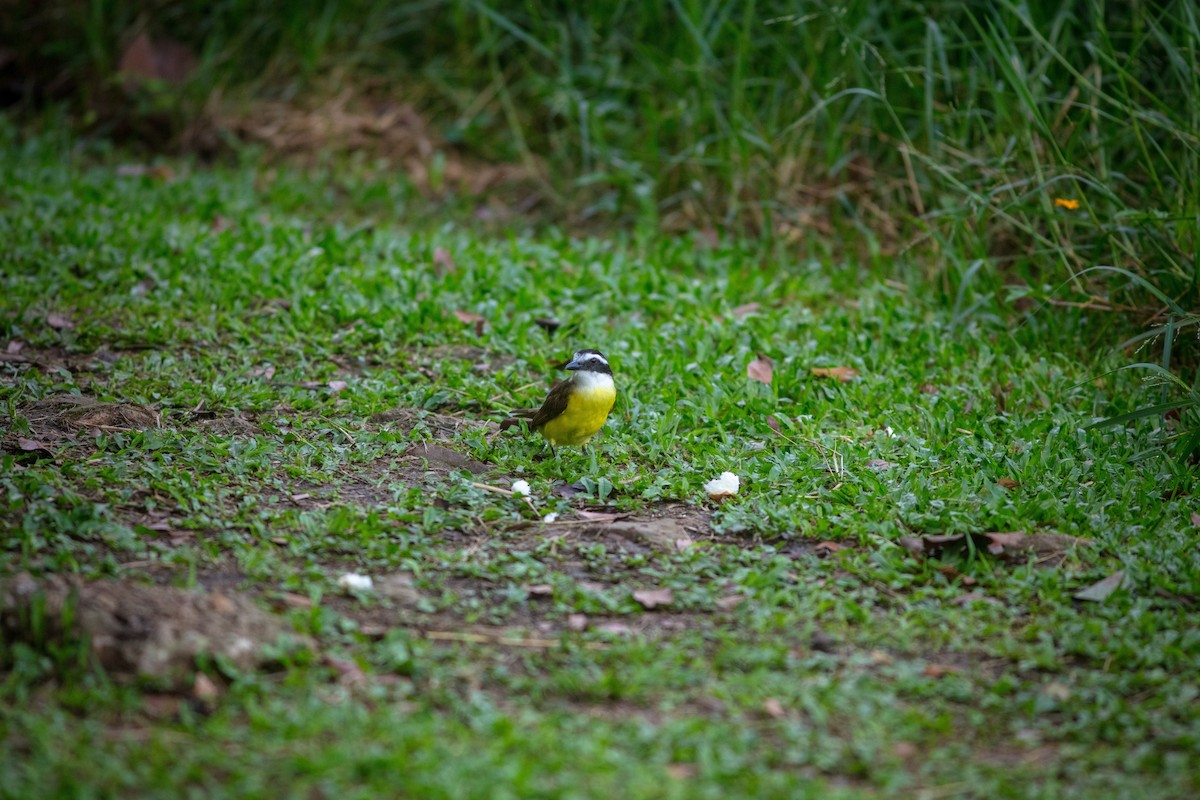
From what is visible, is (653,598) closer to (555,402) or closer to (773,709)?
(773,709)

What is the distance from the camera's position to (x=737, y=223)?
25.8 ft

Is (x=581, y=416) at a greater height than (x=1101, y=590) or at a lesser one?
greater

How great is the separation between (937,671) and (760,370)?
8.59 feet

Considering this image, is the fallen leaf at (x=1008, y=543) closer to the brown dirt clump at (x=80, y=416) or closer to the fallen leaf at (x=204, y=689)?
the fallen leaf at (x=204, y=689)

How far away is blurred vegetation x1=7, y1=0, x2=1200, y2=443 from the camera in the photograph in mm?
5938

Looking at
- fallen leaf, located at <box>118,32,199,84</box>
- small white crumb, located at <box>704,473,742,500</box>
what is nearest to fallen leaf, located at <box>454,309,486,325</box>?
small white crumb, located at <box>704,473,742,500</box>

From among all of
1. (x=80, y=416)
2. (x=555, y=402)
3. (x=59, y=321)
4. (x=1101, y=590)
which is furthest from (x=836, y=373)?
(x=59, y=321)

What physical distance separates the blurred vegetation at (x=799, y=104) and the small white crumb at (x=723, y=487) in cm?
194

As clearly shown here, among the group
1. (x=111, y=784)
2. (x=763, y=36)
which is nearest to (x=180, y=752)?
(x=111, y=784)

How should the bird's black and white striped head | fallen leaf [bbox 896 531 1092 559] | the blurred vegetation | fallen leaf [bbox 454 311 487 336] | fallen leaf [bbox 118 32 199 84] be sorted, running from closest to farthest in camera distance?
fallen leaf [bbox 896 531 1092 559]
the bird's black and white striped head
the blurred vegetation
fallen leaf [bbox 454 311 487 336]
fallen leaf [bbox 118 32 199 84]

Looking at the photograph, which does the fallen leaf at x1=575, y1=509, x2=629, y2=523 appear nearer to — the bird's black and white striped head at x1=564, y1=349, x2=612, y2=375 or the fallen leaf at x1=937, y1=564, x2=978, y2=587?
the bird's black and white striped head at x1=564, y1=349, x2=612, y2=375

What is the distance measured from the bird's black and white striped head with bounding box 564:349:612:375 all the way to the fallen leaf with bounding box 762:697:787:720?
194 centimetres

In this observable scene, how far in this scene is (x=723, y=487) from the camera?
453cm

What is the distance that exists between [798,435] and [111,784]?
3.27 metres
